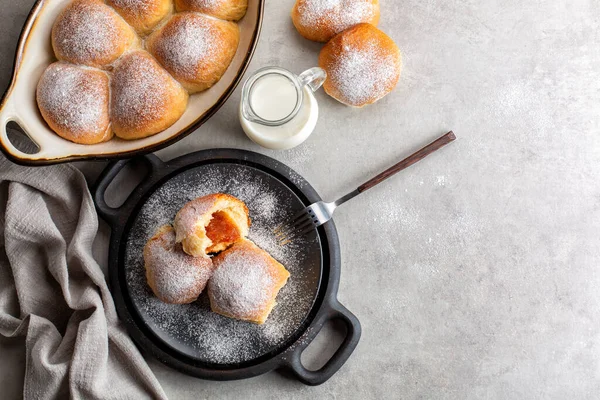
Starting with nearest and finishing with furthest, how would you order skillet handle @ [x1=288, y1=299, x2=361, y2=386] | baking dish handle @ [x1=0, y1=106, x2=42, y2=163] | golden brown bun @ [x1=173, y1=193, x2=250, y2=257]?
baking dish handle @ [x1=0, y1=106, x2=42, y2=163]
golden brown bun @ [x1=173, y1=193, x2=250, y2=257]
skillet handle @ [x1=288, y1=299, x2=361, y2=386]

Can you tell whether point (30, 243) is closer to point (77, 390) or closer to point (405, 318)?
point (77, 390)

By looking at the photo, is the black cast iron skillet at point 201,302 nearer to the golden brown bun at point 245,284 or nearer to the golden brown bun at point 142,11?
the golden brown bun at point 245,284

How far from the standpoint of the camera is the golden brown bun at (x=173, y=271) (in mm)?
1510

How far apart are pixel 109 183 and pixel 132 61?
40 cm

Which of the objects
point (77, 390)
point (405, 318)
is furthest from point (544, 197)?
point (77, 390)

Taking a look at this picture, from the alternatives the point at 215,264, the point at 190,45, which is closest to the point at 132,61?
the point at 190,45

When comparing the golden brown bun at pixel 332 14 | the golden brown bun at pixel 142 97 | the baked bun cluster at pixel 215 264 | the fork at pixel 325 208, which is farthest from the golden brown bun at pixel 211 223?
the golden brown bun at pixel 332 14

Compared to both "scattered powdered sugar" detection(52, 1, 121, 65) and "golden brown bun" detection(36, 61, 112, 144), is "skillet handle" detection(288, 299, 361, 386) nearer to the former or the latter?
"golden brown bun" detection(36, 61, 112, 144)

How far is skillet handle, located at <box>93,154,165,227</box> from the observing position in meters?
1.62

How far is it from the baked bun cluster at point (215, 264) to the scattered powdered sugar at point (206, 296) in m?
0.07

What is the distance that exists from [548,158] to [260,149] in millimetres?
863

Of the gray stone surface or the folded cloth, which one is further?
the gray stone surface

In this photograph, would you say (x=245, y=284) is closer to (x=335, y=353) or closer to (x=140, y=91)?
(x=335, y=353)

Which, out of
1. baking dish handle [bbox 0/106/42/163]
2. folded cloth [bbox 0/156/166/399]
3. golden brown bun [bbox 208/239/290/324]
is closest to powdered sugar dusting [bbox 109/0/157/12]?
baking dish handle [bbox 0/106/42/163]
